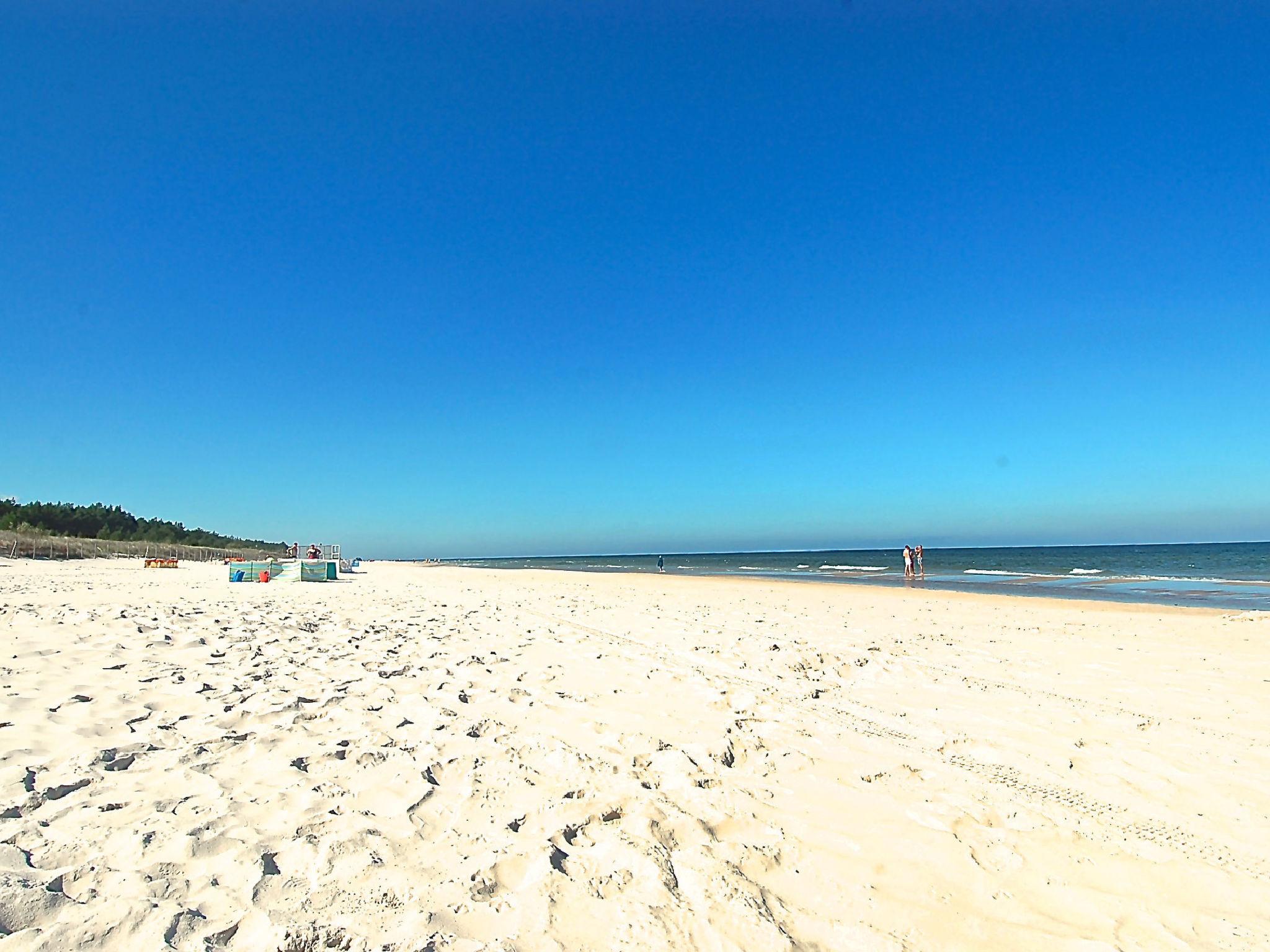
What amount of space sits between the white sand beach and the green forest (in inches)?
1935

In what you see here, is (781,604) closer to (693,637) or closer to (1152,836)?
(693,637)

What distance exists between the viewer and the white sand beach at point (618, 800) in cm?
226

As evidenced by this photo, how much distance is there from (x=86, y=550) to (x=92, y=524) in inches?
936

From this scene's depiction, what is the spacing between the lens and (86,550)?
41625 millimetres

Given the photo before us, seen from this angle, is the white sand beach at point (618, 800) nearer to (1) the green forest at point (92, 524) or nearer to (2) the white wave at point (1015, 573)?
(2) the white wave at point (1015, 573)

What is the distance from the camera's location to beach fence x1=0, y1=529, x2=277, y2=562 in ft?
116

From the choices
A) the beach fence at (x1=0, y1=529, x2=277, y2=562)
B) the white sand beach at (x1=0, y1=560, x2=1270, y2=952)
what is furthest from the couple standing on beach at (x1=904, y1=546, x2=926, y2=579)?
the beach fence at (x1=0, y1=529, x2=277, y2=562)

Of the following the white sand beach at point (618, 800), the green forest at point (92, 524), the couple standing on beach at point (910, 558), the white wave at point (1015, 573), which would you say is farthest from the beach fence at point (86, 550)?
the white wave at point (1015, 573)

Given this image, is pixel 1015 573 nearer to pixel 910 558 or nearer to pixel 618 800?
pixel 910 558

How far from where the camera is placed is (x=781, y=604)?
1494 cm

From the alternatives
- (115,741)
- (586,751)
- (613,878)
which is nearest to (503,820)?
(613,878)

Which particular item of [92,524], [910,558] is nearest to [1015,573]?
[910,558]

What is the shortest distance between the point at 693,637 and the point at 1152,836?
5940mm

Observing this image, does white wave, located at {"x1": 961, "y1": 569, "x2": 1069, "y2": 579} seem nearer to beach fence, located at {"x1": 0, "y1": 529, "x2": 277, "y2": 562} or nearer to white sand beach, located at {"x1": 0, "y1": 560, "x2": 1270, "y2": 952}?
white sand beach, located at {"x1": 0, "y1": 560, "x2": 1270, "y2": 952}
